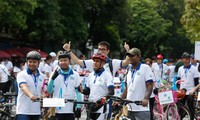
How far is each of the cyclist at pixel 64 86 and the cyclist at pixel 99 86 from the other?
0.41m

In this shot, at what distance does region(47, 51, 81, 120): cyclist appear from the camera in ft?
28.9

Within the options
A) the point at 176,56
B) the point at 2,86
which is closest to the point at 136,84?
the point at 2,86

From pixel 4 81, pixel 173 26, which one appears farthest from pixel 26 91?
pixel 173 26

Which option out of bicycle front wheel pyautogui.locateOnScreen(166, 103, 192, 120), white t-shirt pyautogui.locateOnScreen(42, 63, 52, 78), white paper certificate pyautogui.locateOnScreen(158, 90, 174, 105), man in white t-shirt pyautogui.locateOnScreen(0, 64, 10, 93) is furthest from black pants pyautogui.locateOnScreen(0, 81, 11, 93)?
white paper certificate pyautogui.locateOnScreen(158, 90, 174, 105)

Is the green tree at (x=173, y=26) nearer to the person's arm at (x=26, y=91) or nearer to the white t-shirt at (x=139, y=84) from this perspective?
the white t-shirt at (x=139, y=84)

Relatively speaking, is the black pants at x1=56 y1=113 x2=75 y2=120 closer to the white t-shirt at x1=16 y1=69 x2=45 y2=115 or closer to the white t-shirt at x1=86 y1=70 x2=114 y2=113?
the white t-shirt at x1=16 y1=69 x2=45 y2=115

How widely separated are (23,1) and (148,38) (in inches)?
1184

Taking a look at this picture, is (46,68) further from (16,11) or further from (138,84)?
(16,11)

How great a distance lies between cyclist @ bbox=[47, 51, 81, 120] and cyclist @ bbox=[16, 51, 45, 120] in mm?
264

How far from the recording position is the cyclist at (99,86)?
920 cm

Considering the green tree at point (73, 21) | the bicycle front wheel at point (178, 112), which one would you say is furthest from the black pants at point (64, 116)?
the green tree at point (73, 21)

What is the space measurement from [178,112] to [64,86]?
16.9 feet

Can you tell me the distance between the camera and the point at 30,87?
8.60m

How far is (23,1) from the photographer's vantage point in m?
36.1
